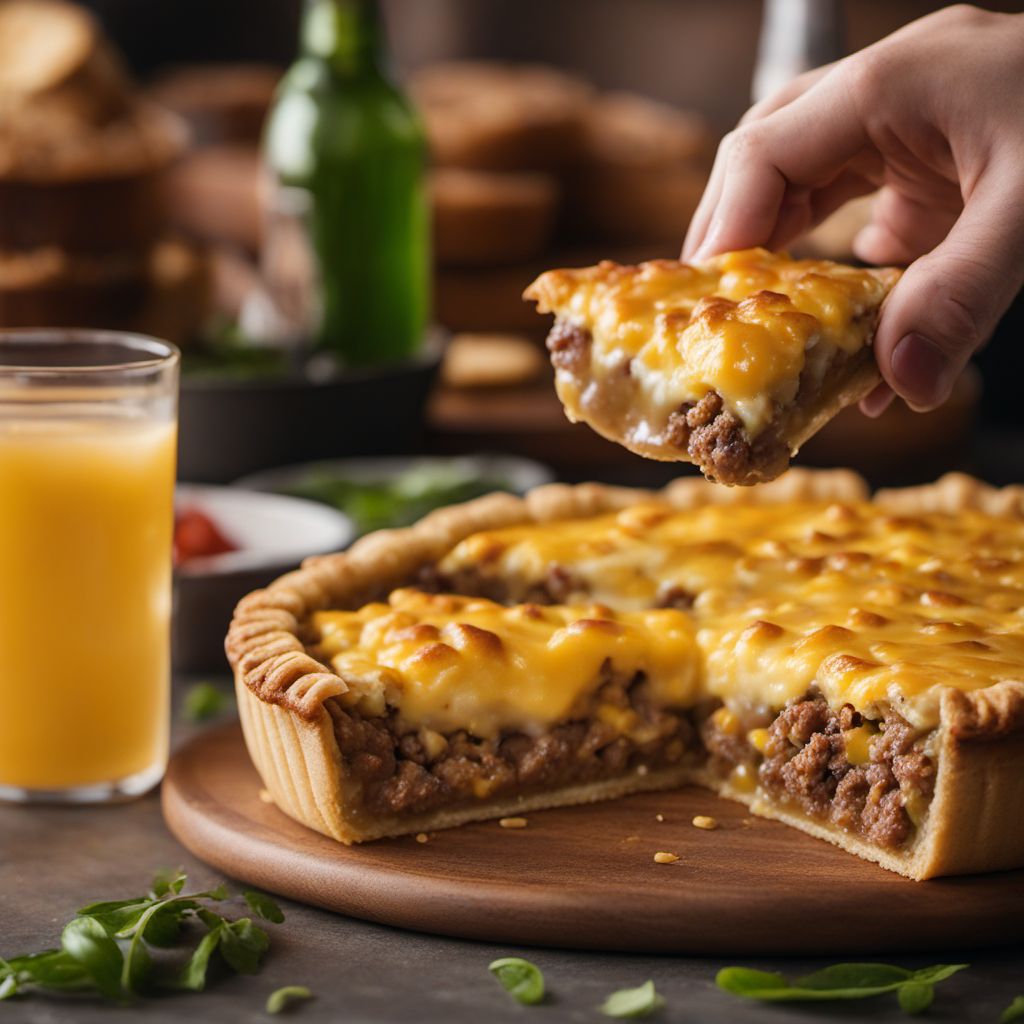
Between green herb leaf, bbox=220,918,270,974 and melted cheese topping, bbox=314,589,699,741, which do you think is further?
melted cheese topping, bbox=314,589,699,741

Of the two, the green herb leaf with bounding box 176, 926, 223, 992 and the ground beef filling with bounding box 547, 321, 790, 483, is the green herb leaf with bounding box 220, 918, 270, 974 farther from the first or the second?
the ground beef filling with bounding box 547, 321, 790, 483

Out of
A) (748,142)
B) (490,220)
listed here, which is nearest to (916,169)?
(748,142)

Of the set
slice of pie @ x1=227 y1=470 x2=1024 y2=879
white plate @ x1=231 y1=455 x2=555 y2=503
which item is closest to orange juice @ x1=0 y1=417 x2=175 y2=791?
slice of pie @ x1=227 y1=470 x2=1024 y2=879

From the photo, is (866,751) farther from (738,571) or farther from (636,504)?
(636,504)

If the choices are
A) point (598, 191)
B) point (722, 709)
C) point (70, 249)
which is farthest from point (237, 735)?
point (598, 191)

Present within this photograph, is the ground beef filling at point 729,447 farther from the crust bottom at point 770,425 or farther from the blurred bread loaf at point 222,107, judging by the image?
the blurred bread loaf at point 222,107
